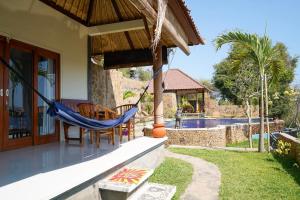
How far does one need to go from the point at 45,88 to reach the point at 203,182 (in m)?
4.23

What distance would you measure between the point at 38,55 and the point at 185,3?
3.51m

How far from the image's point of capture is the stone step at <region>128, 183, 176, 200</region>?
4.03 metres

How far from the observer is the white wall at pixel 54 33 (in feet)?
18.8

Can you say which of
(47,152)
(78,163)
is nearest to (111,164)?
(78,163)

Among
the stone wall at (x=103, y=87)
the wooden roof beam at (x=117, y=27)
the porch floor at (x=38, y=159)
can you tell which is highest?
the wooden roof beam at (x=117, y=27)

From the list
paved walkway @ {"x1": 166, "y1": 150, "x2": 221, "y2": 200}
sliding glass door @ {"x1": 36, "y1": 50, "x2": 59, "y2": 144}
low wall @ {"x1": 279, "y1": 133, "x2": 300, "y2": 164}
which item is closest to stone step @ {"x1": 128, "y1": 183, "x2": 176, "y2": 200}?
paved walkway @ {"x1": 166, "y1": 150, "x2": 221, "y2": 200}

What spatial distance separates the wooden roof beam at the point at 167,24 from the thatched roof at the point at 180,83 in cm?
2058

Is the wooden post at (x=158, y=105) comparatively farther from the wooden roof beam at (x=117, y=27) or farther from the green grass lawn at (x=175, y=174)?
the wooden roof beam at (x=117, y=27)

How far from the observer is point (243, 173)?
6.36 meters

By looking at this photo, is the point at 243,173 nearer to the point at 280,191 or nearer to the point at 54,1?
the point at 280,191

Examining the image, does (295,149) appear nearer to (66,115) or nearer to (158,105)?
(158,105)

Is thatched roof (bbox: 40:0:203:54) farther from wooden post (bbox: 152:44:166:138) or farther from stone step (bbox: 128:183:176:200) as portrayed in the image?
stone step (bbox: 128:183:176:200)

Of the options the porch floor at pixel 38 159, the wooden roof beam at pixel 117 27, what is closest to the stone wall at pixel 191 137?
the wooden roof beam at pixel 117 27

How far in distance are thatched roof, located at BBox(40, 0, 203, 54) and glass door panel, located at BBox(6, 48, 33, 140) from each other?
1718mm
